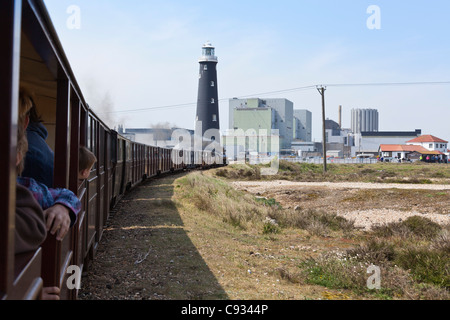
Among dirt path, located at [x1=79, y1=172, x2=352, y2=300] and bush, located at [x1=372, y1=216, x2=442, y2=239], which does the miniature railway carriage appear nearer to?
dirt path, located at [x1=79, y1=172, x2=352, y2=300]

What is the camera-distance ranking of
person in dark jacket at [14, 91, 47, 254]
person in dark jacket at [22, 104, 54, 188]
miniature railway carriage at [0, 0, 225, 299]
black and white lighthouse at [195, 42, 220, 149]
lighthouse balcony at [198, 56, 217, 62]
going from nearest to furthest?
1. miniature railway carriage at [0, 0, 225, 299]
2. person in dark jacket at [14, 91, 47, 254]
3. person in dark jacket at [22, 104, 54, 188]
4. black and white lighthouse at [195, 42, 220, 149]
5. lighthouse balcony at [198, 56, 217, 62]

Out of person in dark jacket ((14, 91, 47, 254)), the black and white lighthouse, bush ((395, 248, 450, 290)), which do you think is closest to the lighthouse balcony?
the black and white lighthouse

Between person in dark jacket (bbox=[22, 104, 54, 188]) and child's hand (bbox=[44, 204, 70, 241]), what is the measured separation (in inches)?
Answer: 22.2

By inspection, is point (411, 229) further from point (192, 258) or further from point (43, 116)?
point (43, 116)

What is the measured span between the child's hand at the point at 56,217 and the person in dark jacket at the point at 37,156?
56 centimetres

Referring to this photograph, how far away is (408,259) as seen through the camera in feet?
25.3

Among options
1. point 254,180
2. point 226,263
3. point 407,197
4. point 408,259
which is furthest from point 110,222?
point 254,180

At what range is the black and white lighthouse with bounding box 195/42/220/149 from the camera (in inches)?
2704

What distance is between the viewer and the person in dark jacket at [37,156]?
2.87 m

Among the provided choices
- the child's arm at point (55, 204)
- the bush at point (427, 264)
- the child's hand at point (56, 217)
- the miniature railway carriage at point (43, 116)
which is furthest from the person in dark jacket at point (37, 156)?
the bush at point (427, 264)

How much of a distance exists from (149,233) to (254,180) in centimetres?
2826

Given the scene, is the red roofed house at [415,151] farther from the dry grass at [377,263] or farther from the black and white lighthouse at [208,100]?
the dry grass at [377,263]

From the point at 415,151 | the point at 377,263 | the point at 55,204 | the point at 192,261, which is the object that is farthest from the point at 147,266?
the point at 415,151

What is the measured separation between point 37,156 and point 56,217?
25.0 inches
